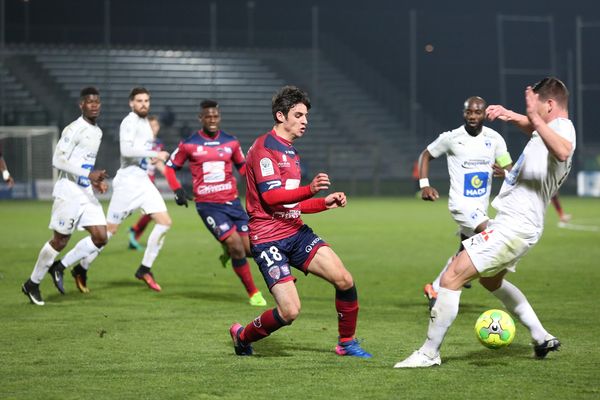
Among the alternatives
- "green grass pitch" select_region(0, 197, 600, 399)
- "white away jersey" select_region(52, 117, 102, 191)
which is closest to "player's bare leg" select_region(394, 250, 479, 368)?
"green grass pitch" select_region(0, 197, 600, 399)

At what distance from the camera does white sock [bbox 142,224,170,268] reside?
12.8 metres

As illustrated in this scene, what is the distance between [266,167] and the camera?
7602mm

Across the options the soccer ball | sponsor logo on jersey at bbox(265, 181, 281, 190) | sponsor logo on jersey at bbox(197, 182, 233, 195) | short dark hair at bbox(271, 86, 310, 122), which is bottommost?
the soccer ball

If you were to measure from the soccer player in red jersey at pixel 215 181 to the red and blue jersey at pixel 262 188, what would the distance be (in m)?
3.79

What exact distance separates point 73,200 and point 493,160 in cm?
479

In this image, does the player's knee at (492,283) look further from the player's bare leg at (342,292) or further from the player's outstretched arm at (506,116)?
the player's outstretched arm at (506,116)

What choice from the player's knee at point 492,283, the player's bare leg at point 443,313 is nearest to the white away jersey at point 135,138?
the player's knee at point 492,283

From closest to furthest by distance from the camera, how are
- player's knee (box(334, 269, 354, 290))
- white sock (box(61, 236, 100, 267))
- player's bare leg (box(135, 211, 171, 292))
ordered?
player's knee (box(334, 269, 354, 290)) → white sock (box(61, 236, 100, 267)) → player's bare leg (box(135, 211, 171, 292))

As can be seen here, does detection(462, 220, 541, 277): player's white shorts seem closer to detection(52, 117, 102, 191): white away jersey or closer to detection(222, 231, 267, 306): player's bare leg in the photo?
detection(222, 231, 267, 306): player's bare leg

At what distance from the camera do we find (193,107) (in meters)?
42.7

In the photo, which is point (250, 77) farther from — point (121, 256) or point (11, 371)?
point (11, 371)

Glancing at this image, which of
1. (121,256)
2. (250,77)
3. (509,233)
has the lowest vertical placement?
(121,256)

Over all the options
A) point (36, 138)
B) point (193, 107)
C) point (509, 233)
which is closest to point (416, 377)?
point (509, 233)

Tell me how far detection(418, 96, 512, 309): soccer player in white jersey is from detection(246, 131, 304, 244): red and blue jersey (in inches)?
122
